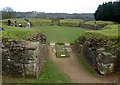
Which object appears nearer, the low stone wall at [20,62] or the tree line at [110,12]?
the low stone wall at [20,62]

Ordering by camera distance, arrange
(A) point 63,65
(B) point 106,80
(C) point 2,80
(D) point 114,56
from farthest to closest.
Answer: (A) point 63,65 → (D) point 114,56 → (B) point 106,80 → (C) point 2,80

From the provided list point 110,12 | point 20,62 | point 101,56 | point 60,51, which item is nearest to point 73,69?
point 101,56

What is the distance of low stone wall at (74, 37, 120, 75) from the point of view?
14977 millimetres

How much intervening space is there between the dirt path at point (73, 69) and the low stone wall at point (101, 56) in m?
0.71

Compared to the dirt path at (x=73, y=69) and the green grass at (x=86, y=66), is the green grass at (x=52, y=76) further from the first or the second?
the green grass at (x=86, y=66)

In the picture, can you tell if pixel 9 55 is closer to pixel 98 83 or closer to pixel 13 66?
pixel 13 66

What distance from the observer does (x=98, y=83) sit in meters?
13.6

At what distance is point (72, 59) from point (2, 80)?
6.56 meters

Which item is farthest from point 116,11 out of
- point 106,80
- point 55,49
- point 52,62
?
point 106,80

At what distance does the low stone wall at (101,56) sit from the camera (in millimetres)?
14977

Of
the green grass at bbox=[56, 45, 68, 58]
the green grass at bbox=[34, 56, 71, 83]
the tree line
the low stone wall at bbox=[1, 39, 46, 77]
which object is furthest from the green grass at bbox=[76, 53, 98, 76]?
the tree line

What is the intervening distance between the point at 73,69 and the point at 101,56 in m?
1.78

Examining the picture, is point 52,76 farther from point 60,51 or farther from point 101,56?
point 60,51

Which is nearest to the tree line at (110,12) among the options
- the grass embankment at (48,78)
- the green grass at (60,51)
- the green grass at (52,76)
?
the green grass at (60,51)
